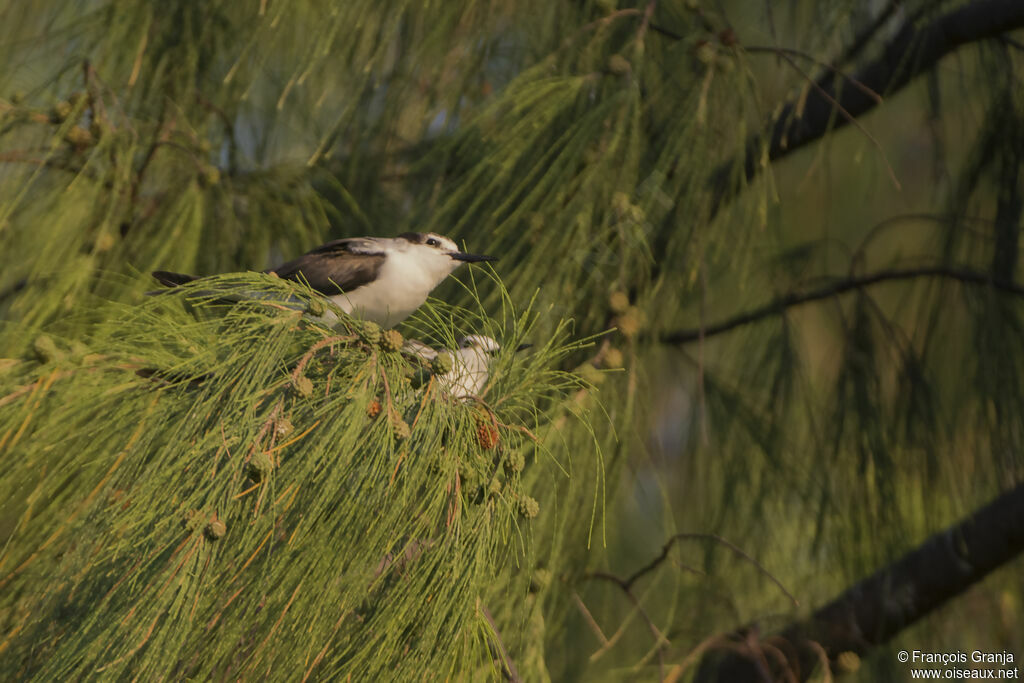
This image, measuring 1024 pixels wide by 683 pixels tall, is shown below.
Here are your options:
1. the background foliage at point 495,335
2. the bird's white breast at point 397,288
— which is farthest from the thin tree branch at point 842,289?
the bird's white breast at point 397,288

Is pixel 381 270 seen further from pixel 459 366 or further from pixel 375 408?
pixel 375 408

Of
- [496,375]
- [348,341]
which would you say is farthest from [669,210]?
[348,341]

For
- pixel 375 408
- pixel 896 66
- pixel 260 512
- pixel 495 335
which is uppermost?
pixel 896 66

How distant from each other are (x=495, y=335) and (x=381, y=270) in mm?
306

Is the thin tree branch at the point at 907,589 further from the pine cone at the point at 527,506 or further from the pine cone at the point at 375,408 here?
the pine cone at the point at 375,408

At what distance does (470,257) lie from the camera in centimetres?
155

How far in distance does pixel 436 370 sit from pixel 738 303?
1.33 meters

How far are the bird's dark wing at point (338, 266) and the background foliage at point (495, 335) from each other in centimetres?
9

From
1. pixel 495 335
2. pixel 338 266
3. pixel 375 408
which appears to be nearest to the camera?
pixel 375 408

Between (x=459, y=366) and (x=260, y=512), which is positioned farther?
(x=459, y=366)

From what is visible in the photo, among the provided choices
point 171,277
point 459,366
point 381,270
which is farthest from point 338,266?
point 459,366

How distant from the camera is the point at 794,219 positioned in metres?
2.52

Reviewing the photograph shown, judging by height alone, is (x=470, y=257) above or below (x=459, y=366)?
above

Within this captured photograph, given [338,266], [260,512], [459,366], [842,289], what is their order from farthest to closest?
1. [842,289]
2. [338,266]
3. [459,366]
4. [260,512]
